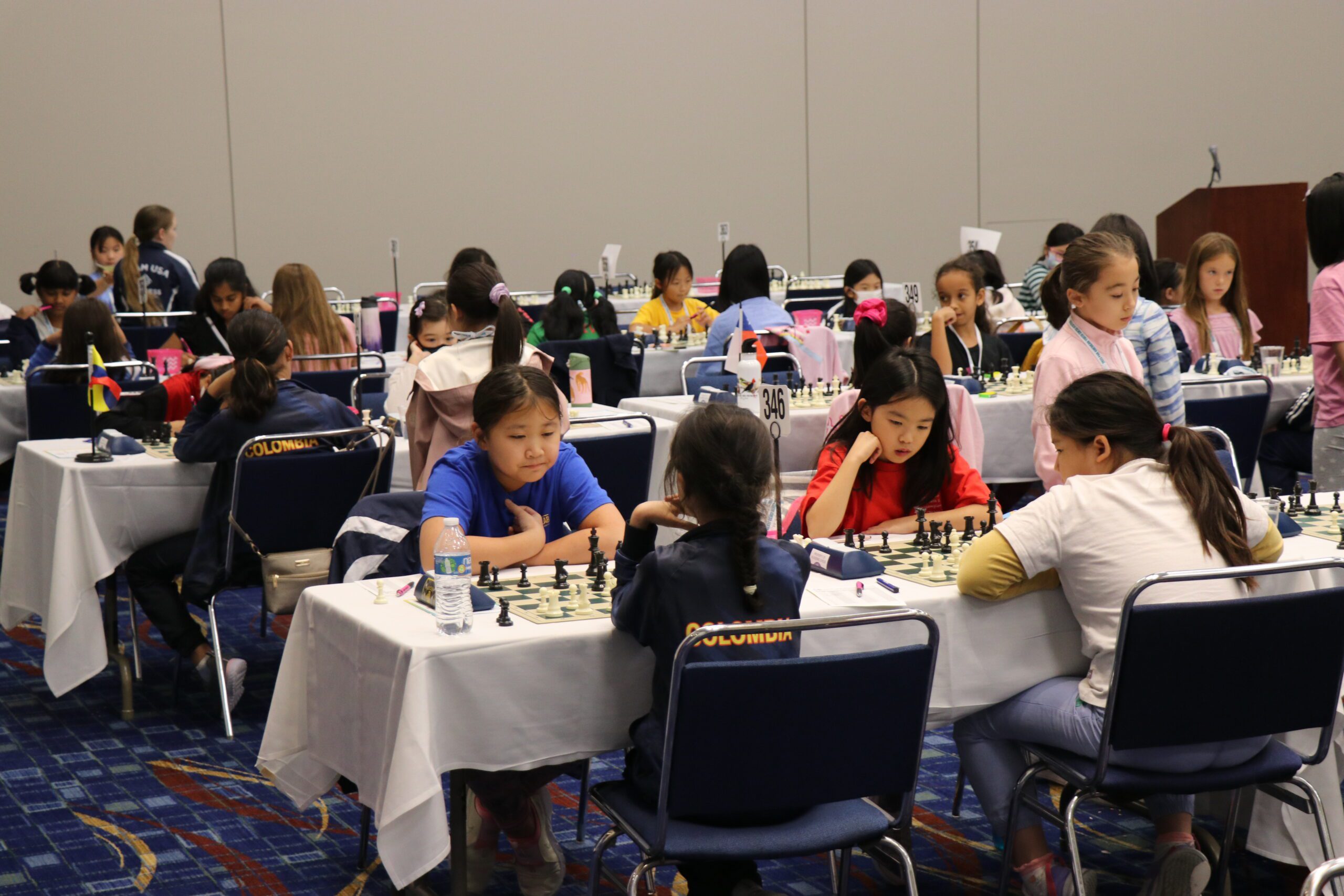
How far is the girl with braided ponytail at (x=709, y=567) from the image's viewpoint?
215 centimetres

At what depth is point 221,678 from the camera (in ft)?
12.8

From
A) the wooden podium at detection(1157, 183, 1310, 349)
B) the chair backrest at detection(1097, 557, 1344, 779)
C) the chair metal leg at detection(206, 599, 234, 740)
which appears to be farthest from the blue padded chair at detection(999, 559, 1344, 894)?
the wooden podium at detection(1157, 183, 1310, 349)

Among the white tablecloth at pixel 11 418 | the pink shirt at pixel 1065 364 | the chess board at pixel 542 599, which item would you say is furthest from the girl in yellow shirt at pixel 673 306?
the chess board at pixel 542 599

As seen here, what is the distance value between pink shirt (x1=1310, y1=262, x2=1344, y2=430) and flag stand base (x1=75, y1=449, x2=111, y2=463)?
3.39 metres

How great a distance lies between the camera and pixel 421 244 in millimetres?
12312

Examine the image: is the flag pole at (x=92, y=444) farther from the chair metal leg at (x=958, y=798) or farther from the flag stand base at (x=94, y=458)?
the chair metal leg at (x=958, y=798)

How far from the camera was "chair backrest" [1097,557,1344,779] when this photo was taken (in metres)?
2.19

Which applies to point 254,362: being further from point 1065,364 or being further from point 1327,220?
point 1327,220

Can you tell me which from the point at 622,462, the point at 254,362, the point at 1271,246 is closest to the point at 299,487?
the point at 254,362

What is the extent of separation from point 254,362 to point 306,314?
1695 millimetres

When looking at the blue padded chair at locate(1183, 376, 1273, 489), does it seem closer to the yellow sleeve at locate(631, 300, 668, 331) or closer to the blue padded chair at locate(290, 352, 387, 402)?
the blue padded chair at locate(290, 352, 387, 402)

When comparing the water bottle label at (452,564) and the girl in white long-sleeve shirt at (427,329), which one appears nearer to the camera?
the water bottle label at (452,564)


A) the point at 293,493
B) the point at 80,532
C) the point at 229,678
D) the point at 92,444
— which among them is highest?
the point at 92,444

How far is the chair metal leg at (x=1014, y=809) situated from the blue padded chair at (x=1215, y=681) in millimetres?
59
